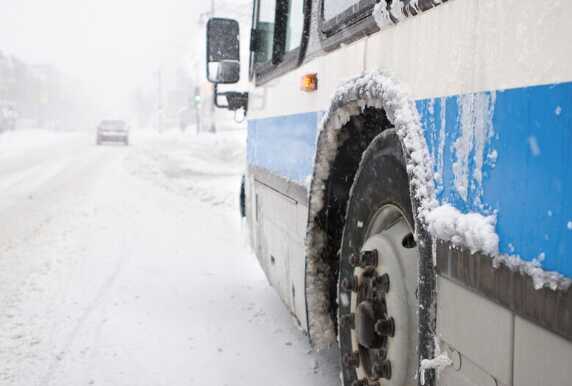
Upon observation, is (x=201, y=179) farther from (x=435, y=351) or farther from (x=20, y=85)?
(x=20, y=85)

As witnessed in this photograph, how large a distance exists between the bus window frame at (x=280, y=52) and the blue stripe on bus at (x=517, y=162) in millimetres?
1531

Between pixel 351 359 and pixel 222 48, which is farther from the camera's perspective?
pixel 222 48

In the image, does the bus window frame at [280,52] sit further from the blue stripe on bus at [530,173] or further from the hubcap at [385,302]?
the blue stripe on bus at [530,173]

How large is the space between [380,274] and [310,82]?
107 centimetres

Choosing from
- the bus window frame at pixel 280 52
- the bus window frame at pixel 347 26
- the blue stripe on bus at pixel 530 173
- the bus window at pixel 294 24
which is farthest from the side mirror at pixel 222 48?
the blue stripe on bus at pixel 530 173

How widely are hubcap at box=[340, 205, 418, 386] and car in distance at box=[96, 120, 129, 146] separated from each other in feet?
112

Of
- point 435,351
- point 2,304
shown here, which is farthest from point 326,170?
point 2,304

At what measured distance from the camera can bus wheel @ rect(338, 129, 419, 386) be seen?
199 centimetres

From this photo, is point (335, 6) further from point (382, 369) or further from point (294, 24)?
point (382, 369)

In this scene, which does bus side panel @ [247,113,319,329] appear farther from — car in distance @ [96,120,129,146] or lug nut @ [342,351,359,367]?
car in distance @ [96,120,129,146]

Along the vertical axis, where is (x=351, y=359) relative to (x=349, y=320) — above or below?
below

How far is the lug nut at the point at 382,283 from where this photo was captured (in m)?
2.11

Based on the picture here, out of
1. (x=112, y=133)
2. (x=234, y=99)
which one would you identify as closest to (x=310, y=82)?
(x=234, y=99)

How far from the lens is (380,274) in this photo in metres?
2.19
